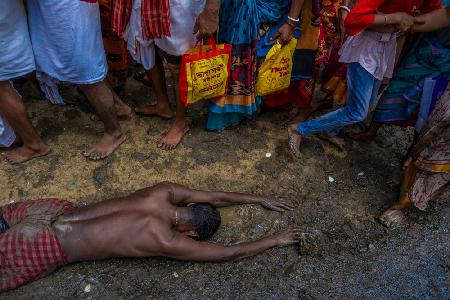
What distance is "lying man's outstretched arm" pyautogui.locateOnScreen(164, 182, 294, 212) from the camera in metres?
2.60

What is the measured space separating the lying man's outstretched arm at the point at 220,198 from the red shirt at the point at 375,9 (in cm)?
120

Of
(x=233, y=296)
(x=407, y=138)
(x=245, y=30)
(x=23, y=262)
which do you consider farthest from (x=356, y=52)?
(x=23, y=262)

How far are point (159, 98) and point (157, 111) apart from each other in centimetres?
13

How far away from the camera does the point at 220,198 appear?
272cm

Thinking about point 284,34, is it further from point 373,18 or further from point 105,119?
point 105,119

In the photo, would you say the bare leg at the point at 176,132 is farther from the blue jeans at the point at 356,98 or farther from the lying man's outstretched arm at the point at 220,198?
the blue jeans at the point at 356,98

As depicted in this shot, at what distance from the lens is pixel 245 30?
2.79m

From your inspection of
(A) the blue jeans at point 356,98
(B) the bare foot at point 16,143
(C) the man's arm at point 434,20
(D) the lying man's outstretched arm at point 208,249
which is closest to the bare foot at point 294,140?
(A) the blue jeans at point 356,98

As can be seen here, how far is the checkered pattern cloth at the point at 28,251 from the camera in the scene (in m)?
2.22

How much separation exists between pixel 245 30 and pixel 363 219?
1.53 m

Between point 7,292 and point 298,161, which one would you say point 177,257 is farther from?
point 298,161

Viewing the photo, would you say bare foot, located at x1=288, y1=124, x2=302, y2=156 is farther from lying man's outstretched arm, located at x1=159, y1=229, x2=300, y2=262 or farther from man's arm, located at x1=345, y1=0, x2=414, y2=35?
man's arm, located at x1=345, y1=0, x2=414, y2=35

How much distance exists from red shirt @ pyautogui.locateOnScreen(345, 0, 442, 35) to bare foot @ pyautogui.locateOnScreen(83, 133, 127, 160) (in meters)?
1.87

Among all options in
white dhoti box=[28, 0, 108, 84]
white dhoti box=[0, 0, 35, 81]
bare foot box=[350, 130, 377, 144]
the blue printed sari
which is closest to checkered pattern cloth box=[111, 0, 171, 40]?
white dhoti box=[28, 0, 108, 84]
